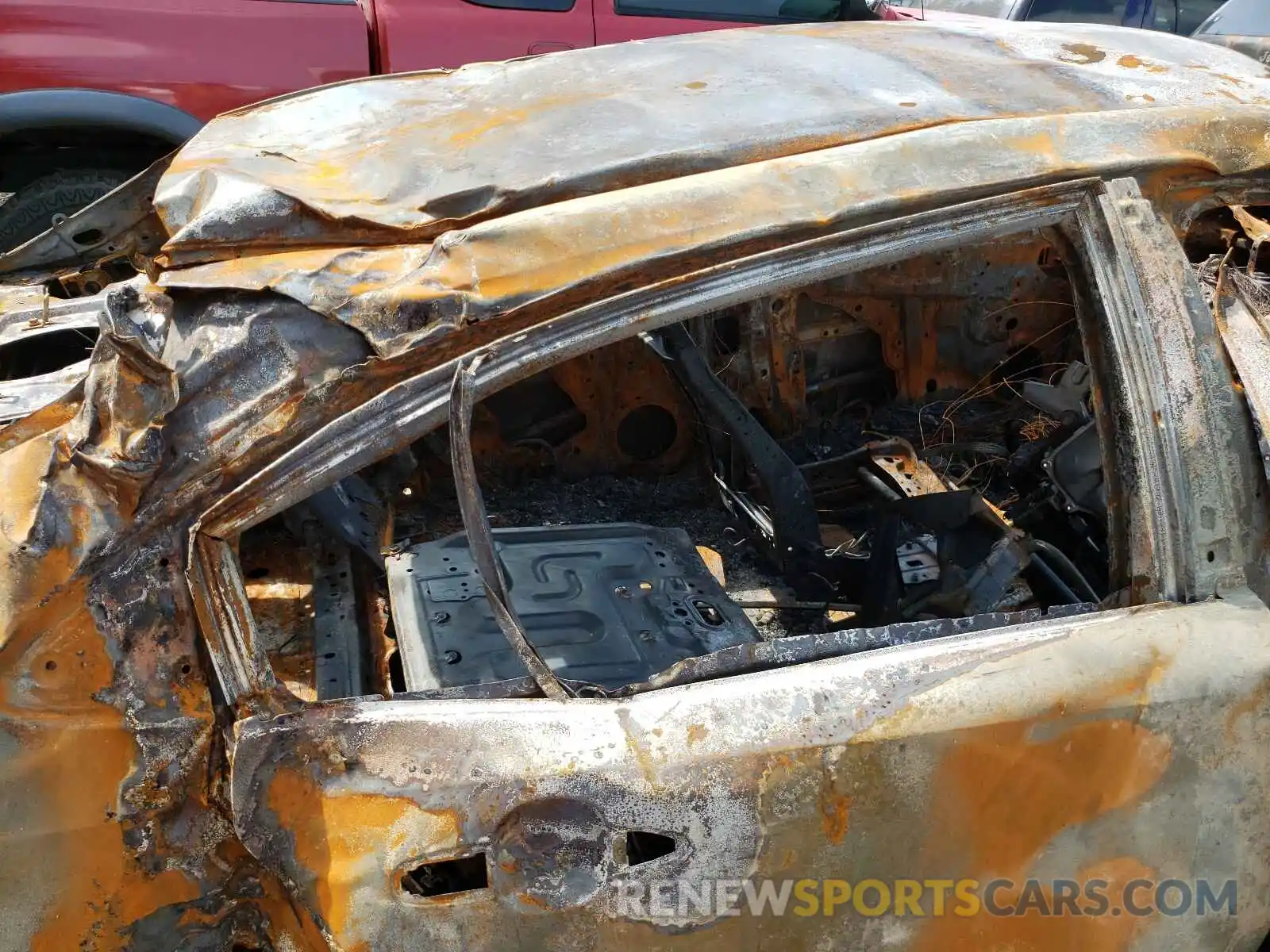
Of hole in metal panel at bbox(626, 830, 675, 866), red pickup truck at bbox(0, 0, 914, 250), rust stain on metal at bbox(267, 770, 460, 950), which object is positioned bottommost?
hole in metal panel at bbox(626, 830, 675, 866)

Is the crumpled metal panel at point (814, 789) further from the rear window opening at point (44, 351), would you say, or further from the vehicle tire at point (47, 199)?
the vehicle tire at point (47, 199)

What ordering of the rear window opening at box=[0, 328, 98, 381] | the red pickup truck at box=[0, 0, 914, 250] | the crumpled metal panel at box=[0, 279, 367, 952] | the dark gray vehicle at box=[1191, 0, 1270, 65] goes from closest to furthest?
the crumpled metal panel at box=[0, 279, 367, 952] → the rear window opening at box=[0, 328, 98, 381] → the red pickup truck at box=[0, 0, 914, 250] → the dark gray vehicle at box=[1191, 0, 1270, 65]

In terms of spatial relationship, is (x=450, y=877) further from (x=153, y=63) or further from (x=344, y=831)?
(x=153, y=63)

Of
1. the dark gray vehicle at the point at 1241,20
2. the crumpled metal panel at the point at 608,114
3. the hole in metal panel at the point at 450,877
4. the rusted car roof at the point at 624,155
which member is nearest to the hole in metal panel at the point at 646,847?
the hole in metal panel at the point at 450,877

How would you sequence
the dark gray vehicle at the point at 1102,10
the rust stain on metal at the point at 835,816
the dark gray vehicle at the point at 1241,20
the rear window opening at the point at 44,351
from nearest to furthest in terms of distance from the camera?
the rust stain on metal at the point at 835,816 → the rear window opening at the point at 44,351 → the dark gray vehicle at the point at 1241,20 → the dark gray vehicle at the point at 1102,10

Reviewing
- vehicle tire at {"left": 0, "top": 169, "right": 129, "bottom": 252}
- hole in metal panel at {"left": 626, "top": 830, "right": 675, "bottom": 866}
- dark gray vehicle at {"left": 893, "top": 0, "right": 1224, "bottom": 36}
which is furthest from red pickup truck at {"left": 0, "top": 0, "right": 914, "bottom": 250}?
dark gray vehicle at {"left": 893, "top": 0, "right": 1224, "bottom": 36}

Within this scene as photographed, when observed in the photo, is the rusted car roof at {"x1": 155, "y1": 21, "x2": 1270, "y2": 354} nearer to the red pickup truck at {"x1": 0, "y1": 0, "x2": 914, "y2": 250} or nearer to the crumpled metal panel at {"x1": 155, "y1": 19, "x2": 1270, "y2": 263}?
the crumpled metal panel at {"x1": 155, "y1": 19, "x2": 1270, "y2": 263}

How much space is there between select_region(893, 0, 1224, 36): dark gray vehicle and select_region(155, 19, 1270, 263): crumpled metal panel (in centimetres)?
518

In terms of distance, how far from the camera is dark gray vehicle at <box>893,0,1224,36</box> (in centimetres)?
709

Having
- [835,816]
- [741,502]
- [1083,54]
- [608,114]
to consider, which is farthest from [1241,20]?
[835,816]

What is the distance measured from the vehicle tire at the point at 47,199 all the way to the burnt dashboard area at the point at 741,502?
2.37 m

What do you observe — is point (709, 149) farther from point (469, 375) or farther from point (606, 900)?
point (606, 900)

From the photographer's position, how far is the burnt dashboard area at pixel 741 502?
222 cm

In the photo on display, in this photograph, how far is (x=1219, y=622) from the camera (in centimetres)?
159
